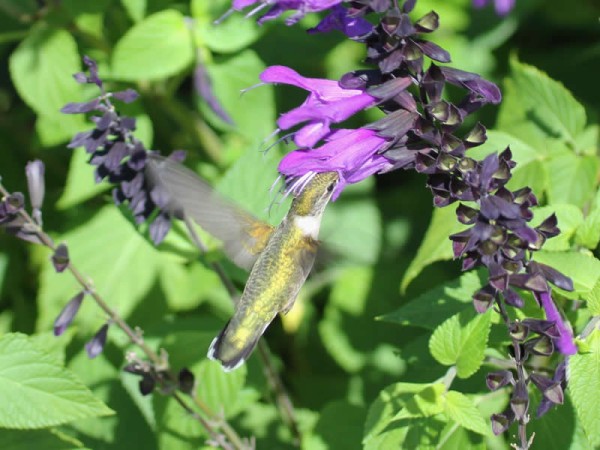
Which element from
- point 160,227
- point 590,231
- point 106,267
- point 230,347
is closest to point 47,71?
point 106,267

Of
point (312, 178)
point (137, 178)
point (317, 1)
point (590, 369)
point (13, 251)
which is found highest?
point (317, 1)

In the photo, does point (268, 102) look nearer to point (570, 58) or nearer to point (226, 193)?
point (226, 193)

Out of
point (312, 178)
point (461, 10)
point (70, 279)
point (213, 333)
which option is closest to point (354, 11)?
point (312, 178)

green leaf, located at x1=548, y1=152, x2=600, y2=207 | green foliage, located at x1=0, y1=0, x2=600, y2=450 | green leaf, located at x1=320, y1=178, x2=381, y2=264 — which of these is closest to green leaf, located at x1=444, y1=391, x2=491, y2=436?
green foliage, located at x1=0, y1=0, x2=600, y2=450

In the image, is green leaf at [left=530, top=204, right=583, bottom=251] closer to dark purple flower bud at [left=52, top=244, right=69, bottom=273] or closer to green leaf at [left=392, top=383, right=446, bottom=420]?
green leaf at [left=392, top=383, right=446, bottom=420]

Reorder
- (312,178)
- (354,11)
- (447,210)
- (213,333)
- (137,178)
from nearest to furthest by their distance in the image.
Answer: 1. (354,11)
2. (312,178)
3. (137,178)
4. (447,210)
5. (213,333)

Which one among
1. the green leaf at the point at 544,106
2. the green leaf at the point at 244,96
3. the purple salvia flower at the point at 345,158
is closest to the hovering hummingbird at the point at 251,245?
the purple salvia flower at the point at 345,158
